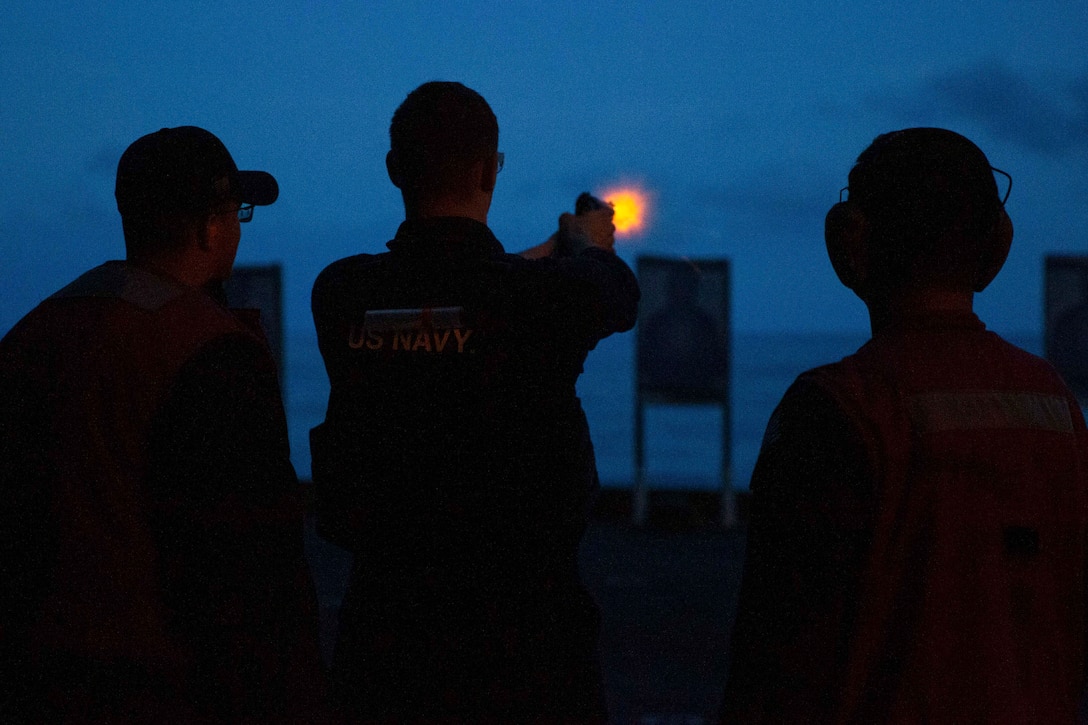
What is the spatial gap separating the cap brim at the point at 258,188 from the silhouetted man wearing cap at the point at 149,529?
319 millimetres

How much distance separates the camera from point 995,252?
1.43 metres

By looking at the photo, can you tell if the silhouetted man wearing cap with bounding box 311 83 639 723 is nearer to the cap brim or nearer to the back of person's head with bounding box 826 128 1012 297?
the cap brim

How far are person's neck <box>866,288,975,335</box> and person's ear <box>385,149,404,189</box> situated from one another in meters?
0.87

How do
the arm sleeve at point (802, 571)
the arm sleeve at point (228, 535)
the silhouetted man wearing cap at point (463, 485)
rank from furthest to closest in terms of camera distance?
the silhouetted man wearing cap at point (463, 485) < the arm sleeve at point (228, 535) < the arm sleeve at point (802, 571)

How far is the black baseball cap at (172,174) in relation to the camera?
5.59 feet

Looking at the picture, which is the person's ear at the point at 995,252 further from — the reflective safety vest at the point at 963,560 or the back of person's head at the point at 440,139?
the back of person's head at the point at 440,139

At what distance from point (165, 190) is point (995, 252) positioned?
4.22 feet

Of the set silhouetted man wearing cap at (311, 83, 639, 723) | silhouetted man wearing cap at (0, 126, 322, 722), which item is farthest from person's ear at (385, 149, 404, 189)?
silhouetted man wearing cap at (0, 126, 322, 722)

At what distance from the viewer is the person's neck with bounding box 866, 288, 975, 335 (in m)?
1.37

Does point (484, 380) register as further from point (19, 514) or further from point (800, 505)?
point (19, 514)

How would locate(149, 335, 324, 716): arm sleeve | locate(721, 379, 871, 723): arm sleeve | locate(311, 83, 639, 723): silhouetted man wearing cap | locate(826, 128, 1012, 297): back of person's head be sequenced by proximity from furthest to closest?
locate(311, 83, 639, 723): silhouetted man wearing cap → locate(149, 335, 324, 716): arm sleeve → locate(826, 128, 1012, 297): back of person's head → locate(721, 379, 871, 723): arm sleeve

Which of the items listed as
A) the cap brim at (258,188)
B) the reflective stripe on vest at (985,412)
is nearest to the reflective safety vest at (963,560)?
the reflective stripe on vest at (985,412)

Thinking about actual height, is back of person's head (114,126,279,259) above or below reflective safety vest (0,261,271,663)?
above

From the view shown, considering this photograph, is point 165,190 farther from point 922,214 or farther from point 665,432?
point 665,432
